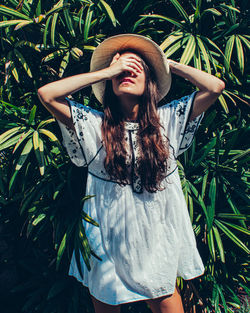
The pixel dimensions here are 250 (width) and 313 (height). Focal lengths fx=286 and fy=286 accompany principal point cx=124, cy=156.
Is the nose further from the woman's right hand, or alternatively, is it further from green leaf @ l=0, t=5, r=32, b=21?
green leaf @ l=0, t=5, r=32, b=21

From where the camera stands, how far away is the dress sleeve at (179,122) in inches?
39.4

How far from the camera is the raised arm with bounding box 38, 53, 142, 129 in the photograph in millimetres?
931

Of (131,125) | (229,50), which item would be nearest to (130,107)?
(131,125)

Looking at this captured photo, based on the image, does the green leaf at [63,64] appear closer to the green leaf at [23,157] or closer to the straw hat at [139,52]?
the straw hat at [139,52]

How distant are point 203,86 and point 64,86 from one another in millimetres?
466

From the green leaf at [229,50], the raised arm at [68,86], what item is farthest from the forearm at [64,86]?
the green leaf at [229,50]

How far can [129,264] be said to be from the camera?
99 centimetres

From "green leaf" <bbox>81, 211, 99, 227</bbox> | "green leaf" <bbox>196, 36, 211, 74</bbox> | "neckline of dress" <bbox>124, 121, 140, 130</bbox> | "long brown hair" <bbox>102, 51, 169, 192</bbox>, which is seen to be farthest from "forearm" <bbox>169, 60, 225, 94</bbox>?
"green leaf" <bbox>81, 211, 99, 227</bbox>

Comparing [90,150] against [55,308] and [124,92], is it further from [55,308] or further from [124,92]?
[55,308]

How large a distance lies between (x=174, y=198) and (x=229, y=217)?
0.49m

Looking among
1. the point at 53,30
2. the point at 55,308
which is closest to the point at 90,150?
the point at 53,30

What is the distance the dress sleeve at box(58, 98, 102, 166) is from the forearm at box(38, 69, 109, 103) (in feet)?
0.16

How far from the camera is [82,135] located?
3.21 feet

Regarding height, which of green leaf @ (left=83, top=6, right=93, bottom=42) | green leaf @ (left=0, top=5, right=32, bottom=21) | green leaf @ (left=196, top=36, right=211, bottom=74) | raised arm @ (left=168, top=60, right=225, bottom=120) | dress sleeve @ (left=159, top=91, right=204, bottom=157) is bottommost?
dress sleeve @ (left=159, top=91, right=204, bottom=157)
